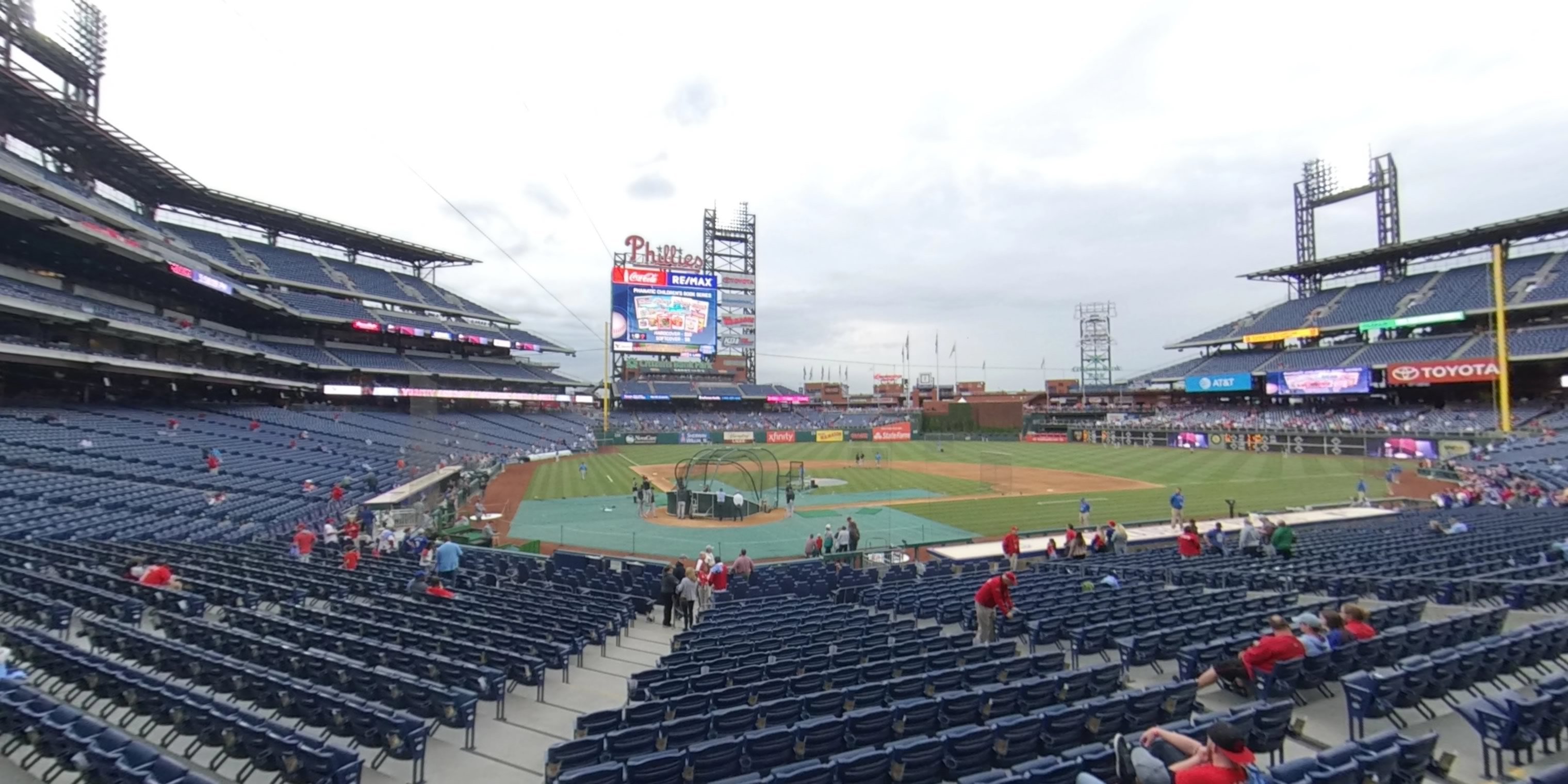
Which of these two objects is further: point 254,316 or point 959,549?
point 254,316

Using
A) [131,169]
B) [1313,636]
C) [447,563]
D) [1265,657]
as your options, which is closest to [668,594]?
[447,563]

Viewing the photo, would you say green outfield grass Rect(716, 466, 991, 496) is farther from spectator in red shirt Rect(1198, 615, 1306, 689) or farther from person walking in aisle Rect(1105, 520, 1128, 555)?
spectator in red shirt Rect(1198, 615, 1306, 689)

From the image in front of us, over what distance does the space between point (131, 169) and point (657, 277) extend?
43586mm

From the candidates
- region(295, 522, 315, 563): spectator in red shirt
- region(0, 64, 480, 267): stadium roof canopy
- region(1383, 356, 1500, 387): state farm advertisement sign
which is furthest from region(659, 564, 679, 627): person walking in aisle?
region(1383, 356, 1500, 387): state farm advertisement sign

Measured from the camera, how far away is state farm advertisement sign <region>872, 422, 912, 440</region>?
246 feet

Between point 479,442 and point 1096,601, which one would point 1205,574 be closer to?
point 1096,601

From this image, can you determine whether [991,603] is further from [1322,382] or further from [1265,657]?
[1322,382]

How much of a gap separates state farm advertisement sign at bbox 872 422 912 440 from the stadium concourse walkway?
42481 mm

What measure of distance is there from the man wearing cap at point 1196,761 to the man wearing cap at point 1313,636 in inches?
145

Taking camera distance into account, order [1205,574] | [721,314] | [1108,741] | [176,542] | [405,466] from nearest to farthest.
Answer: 1. [1108,741]
2. [1205,574]
3. [176,542]
4. [405,466]
5. [721,314]

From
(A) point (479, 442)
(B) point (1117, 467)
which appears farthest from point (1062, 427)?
(A) point (479, 442)

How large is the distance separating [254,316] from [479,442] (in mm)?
20245

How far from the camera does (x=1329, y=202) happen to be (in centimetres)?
6900

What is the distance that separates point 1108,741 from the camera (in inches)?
240
